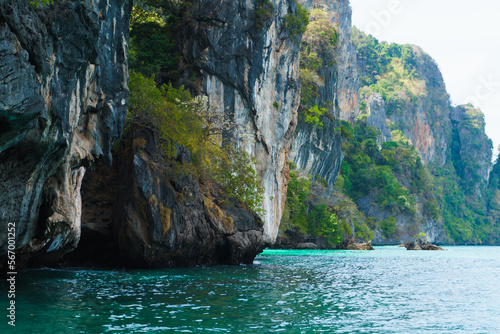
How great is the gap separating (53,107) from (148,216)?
9.11 metres

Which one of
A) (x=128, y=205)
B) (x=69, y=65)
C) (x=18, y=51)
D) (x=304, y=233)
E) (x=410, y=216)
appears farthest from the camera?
(x=410, y=216)

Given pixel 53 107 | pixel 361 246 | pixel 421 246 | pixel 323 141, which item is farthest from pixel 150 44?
pixel 421 246

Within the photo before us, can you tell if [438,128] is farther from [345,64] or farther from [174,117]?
[174,117]

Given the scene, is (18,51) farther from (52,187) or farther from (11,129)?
(52,187)

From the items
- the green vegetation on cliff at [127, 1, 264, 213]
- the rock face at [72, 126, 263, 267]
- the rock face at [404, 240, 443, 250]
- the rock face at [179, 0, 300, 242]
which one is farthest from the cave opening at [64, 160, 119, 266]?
the rock face at [404, 240, 443, 250]

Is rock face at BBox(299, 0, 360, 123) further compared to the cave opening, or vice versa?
rock face at BBox(299, 0, 360, 123)

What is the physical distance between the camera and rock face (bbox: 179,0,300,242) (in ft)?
104

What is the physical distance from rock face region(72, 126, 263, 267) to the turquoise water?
140 cm

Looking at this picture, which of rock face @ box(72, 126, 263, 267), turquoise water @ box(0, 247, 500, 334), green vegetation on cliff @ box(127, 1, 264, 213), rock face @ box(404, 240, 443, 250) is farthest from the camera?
rock face @ box(404, 240, 443, 250)

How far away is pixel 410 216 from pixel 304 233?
34268 millimetres

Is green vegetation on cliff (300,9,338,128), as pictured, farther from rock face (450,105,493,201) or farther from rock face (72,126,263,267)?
rock face (450,105,493,201)

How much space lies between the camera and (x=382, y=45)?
447 ft

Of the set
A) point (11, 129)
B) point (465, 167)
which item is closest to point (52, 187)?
point (11, 129)

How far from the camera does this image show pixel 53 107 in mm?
11883
